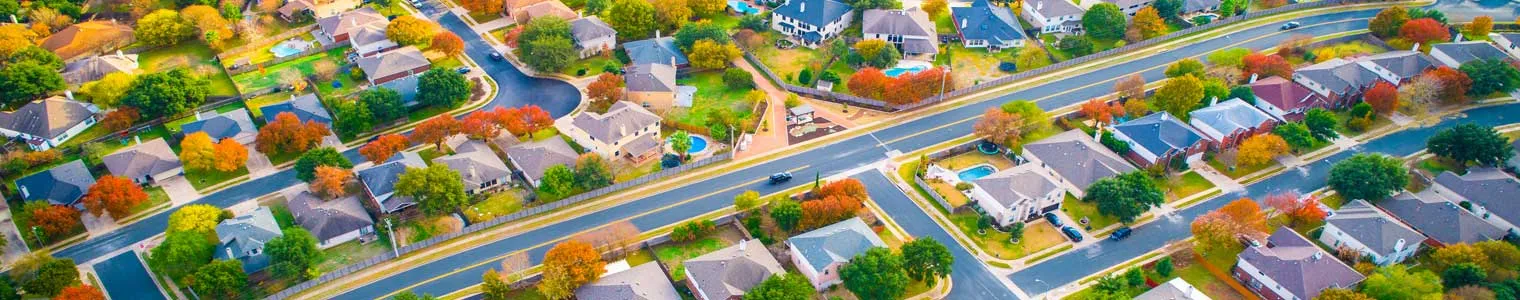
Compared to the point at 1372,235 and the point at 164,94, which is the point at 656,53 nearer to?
the point at 164,94

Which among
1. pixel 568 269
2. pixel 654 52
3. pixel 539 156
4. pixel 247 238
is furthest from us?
pixel 654 52

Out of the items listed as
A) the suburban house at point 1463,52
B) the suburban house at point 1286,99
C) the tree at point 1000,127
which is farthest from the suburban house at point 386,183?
the suburban house at point 1463,52

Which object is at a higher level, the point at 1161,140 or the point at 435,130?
the point at 1161,140

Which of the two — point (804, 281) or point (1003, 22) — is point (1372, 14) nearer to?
point (1003, 22)

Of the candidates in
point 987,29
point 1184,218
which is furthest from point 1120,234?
point 987,29

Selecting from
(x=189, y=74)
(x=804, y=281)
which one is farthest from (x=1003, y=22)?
(x=189, y=74)

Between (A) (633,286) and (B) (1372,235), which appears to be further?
(B) (1372,235)
